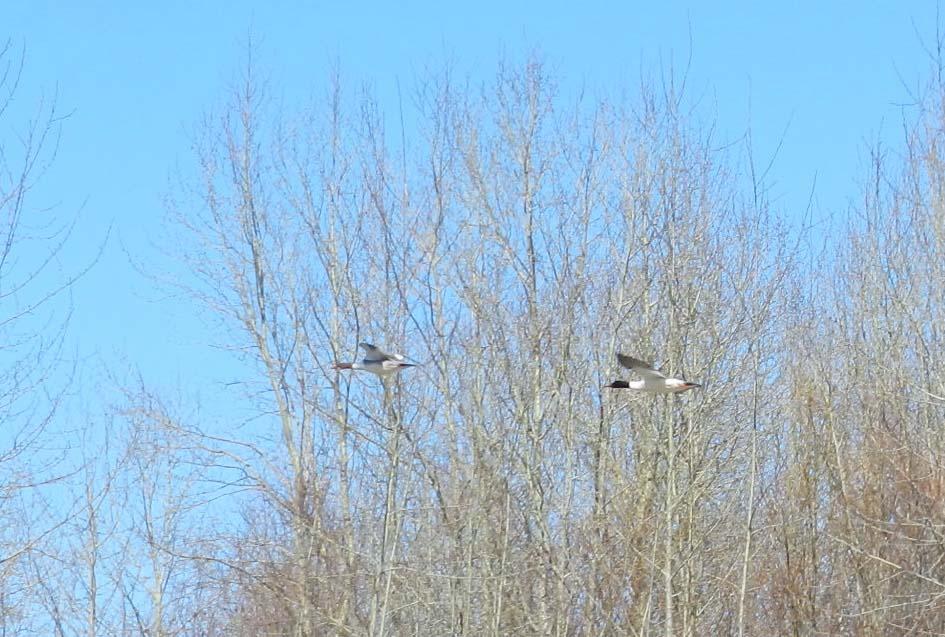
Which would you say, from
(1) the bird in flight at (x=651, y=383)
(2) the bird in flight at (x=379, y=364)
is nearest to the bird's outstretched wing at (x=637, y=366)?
(1) the bird in flight at (x=651, y=383)

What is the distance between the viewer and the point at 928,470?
59.6 ft

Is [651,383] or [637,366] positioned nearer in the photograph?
[637,366]

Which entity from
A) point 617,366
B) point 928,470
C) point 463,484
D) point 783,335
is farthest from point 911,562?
point 463,484

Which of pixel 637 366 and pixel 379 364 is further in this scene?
pixel 379 364

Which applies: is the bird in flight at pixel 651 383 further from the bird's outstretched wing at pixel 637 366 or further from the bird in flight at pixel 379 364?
the bird in flight at pixel 379 364

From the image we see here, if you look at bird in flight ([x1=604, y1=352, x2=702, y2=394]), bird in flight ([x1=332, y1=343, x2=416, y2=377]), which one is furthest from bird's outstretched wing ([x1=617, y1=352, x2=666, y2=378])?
bird in flight ([x1=332, y1=343, x2=416, y2=377])

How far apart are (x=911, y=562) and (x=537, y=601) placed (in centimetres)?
511

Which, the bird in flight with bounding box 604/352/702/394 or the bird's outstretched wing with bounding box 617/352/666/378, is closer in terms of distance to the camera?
the bird's outstretched wing with bounding box 617/352/666/378

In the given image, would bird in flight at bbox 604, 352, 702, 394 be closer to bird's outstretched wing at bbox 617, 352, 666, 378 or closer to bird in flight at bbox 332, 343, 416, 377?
bird's outstretched wing at bbox 617, 352, 666, 378

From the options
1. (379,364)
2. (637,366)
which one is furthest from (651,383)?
(379,364)

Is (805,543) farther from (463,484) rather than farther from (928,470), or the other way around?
(463,484)

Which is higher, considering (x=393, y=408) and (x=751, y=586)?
(x=393, y=408)

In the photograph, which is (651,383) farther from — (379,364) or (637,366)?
(379,364)

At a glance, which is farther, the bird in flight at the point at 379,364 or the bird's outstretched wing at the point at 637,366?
the bird in flight at the point at 379,364
